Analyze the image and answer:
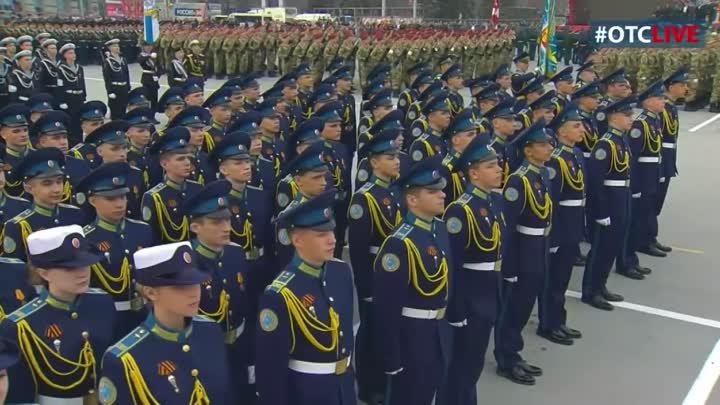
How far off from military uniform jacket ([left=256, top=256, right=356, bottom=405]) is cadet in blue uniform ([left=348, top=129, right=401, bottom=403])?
4.20ft

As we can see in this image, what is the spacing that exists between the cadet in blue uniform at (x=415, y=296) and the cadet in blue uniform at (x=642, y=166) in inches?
124

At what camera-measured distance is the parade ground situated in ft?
14.0

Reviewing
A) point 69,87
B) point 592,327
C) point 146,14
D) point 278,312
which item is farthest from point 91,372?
point 146,14

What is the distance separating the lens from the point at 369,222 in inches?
163

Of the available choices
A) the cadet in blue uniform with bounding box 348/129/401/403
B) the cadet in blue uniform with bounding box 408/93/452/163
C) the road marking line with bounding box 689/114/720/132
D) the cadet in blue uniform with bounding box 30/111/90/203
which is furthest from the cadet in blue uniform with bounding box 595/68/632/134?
the road marking line with bounding box 689/114/720/132

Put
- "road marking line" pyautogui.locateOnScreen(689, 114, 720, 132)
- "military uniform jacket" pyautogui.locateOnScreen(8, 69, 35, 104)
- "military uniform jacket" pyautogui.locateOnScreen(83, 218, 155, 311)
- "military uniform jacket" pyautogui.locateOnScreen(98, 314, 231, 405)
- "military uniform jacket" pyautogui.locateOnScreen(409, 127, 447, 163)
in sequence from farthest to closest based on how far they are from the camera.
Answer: "road marking line" pyautogui.locateOnScreen(689, 114, 720, 132) < "military uniform jacket" pyautogui.locateOnScreen(8, 69, 35, 104) < "military uniform jacket" pyautogui.locateOnScreen(409, 127, 447, 163) < "military uniform jacket" pyautogui.locateOnScreen(83, 218, 155, 311) < "military uniform jacket" pyautogui.locateOnScreen(98, 314, 231, 405)

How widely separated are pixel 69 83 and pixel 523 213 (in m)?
8.33

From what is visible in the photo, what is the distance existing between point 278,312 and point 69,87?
A: 29.7 ft

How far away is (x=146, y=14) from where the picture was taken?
16.6m

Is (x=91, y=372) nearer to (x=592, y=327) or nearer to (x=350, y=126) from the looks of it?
(x=592, y=327)

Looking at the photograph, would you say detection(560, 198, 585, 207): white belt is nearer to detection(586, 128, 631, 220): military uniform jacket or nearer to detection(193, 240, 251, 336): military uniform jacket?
detection(586, 128, 631, 220): military uniform jacket

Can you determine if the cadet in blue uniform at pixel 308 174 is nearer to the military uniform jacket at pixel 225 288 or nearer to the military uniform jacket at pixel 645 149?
the military uniform jacket at pixel 225 288

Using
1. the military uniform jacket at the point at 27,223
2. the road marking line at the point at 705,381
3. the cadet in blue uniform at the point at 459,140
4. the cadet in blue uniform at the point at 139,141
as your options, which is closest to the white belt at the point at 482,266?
the cadet in blue uniform at the point at 459,140

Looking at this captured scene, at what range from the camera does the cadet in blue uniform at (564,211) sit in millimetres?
4793
